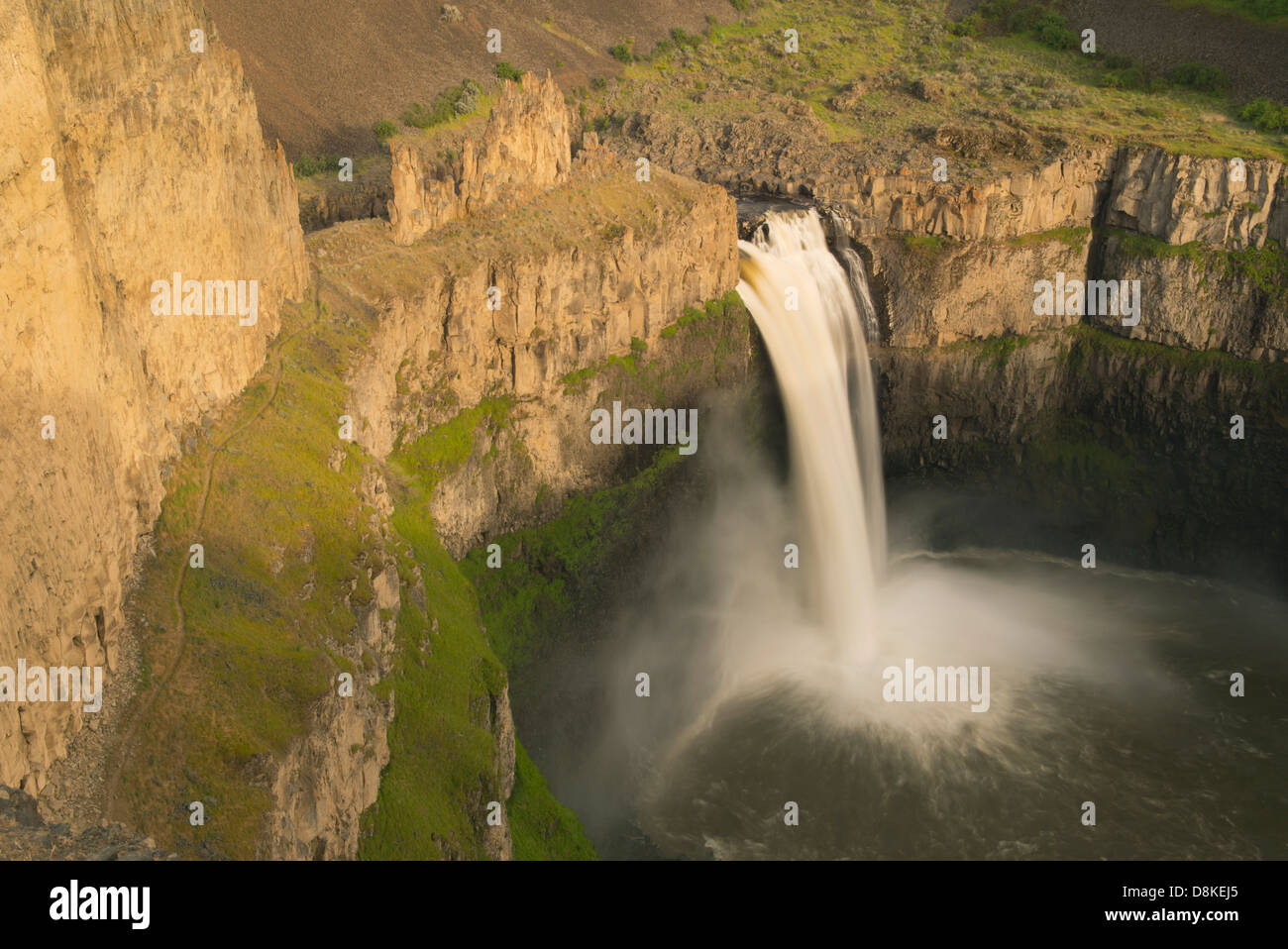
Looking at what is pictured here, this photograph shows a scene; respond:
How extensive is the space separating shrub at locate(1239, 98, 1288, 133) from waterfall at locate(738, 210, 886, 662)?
2316 cm

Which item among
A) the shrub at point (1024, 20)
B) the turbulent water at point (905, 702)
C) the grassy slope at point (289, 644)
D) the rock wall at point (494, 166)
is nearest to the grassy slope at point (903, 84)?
the shrub at point (1024, 20)

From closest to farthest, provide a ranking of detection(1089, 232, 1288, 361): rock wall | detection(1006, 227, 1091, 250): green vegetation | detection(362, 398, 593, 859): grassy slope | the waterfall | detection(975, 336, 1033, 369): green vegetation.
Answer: detection(362, 398, 593, 859): grassy slope
the waterfall
detection(1089, 232, 1288, 361): rock wall
detection(1006, 227, 1091, 250): green vegetation
detection(975, 336, 1033, 369): green vegetation

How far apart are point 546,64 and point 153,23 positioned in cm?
5339

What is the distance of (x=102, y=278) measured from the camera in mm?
24266

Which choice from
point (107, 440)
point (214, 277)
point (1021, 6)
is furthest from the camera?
point (1021, 6)

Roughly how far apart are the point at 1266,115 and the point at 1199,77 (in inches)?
308

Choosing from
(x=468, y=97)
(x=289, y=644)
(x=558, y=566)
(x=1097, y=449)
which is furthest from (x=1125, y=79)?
(x=289, y=644)

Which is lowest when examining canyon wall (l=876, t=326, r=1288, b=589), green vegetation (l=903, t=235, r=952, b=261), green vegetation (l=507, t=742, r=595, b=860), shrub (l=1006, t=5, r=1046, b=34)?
green vegetation (l=507, t=742, r=595, b=860)

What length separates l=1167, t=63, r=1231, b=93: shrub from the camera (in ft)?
218

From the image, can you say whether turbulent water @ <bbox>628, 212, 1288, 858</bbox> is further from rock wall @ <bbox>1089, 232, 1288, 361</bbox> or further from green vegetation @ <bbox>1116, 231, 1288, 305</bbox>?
green vegetation @ <bbox>1116, 231, 1288, 305</bbox>

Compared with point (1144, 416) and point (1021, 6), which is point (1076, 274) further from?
point (1021, 6)

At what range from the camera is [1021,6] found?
81.5m

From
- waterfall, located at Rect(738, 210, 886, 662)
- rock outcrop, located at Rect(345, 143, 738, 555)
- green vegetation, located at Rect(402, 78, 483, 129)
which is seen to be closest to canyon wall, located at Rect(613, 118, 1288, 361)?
waterfall, located at Rect(738, 210, 886, 662)

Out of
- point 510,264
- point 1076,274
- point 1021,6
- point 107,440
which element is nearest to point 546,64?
point 1021,6
